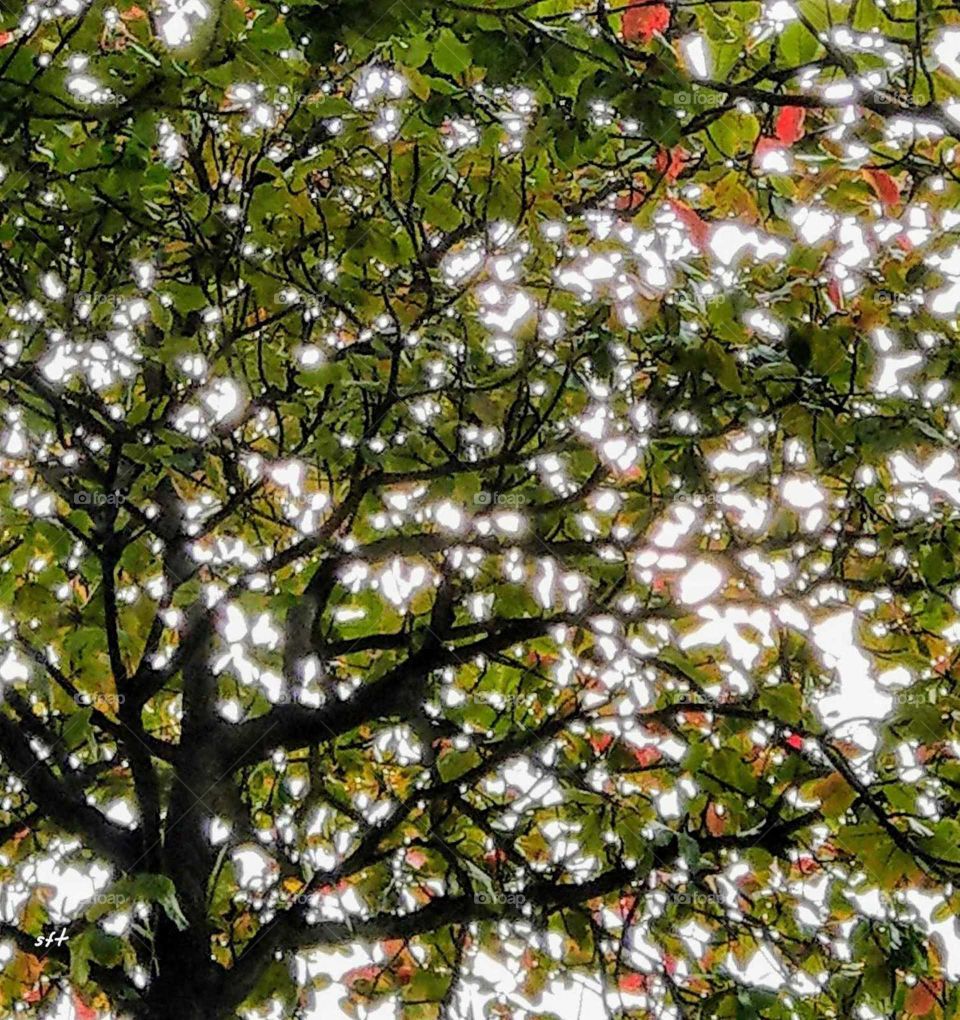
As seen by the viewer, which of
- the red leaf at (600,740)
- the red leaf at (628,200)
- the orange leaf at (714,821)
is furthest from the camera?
the red leaf at (600,740)

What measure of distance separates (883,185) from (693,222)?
65cm

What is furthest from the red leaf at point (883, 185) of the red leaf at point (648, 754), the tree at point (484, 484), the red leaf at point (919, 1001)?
the red leaf at point (919, 1001)

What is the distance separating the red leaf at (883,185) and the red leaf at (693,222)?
22.8 inches

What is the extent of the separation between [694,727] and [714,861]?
1.87 feet

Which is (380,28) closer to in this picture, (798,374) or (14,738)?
(798,374)

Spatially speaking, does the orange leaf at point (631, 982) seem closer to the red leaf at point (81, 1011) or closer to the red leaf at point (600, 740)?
the red leaf at point (600, 740)

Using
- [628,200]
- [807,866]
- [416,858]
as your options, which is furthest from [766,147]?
[416,858]

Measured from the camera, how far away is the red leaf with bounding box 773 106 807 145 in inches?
112

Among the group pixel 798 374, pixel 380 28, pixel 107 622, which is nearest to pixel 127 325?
pixel 107 622

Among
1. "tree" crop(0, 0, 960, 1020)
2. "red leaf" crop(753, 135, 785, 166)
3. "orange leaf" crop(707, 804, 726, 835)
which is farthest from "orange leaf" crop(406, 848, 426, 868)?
"red leaf" crop(753, 135, 785, 166)

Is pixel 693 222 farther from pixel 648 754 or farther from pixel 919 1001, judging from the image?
pixel 919 1001

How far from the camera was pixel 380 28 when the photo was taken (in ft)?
6.46

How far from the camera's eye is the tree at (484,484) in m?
2.53

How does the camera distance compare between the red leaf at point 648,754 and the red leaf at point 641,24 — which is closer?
the red leaf at point 641,24
